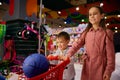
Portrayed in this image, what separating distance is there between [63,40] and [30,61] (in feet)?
3.24

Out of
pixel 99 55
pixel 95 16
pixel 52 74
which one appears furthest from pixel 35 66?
pixel 95 16

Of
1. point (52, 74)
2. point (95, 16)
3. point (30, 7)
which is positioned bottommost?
point (52, 74)

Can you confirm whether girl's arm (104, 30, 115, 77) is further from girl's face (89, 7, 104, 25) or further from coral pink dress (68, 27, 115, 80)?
girl's face (89, 7, 104, 25)

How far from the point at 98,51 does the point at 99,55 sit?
32 mm

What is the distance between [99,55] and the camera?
1.49 metres

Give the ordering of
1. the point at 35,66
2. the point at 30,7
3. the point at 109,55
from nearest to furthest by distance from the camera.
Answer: the point at 35,66 → the point at 109,55 → the point at 30,7

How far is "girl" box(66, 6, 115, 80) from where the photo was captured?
1.45m

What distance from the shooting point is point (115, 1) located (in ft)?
29.6

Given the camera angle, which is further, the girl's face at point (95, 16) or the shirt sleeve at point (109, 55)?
the girl's face at point (95, 16)

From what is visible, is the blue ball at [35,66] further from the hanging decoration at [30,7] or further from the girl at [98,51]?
the hanging decoration at [30,7]

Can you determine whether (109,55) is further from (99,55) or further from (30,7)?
(30,7)

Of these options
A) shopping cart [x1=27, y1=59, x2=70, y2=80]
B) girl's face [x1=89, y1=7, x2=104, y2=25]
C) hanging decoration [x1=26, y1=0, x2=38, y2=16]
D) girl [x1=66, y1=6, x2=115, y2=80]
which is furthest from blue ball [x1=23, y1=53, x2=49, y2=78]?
hanging decoration [x1=26, y1=0, x2=38, y2=16]

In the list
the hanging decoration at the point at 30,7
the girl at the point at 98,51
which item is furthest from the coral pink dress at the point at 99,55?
the hanging decoration at the point at 30,7

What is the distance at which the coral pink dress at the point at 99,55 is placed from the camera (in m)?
1.45
